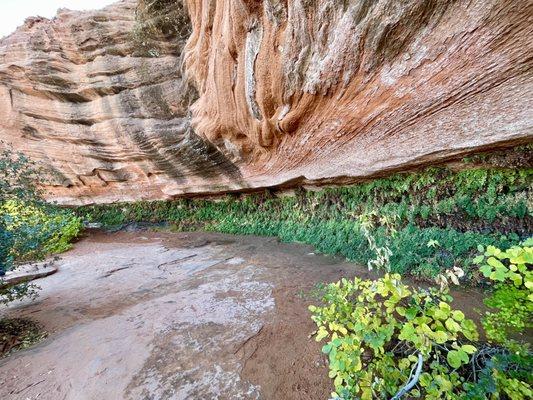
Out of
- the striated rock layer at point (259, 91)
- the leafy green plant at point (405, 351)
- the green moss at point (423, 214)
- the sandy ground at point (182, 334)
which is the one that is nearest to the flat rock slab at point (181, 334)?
the sandy ground at point (182, 334)

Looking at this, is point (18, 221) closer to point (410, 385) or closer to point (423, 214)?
point (410, 385)

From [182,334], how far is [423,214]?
3.71 metres

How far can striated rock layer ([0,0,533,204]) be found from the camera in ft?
8.93

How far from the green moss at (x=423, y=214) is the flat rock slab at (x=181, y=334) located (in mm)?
754

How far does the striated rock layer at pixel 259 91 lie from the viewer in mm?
2721

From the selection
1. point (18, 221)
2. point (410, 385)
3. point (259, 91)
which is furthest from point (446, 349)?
point (18, 221)

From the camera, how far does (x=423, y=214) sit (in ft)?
12.9

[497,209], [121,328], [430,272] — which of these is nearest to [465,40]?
[497,209]

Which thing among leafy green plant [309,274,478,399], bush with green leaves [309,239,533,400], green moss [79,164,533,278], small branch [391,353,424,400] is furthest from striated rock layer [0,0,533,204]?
small branch [391,353,424,400]

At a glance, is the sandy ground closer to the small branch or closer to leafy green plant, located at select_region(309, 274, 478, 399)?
leafy green plant, located at select_region(309, 274, 478, 399)

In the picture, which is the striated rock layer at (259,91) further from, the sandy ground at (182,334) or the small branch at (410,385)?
the small branch at (410,385)

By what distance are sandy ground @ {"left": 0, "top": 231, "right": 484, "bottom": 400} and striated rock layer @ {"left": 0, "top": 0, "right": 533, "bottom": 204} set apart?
2127 mm

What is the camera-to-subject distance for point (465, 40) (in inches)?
103

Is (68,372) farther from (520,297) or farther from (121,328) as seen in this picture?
(520,297)
